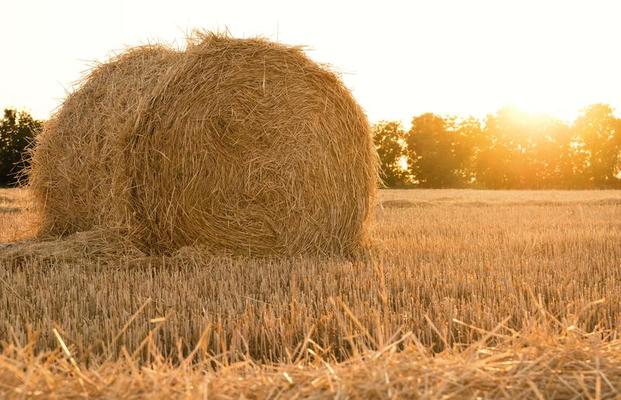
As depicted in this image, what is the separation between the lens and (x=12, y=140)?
28922mm

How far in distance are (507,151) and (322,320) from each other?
164ft

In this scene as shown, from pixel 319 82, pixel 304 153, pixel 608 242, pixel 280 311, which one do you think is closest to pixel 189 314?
pixel 280 311

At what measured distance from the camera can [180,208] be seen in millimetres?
6023

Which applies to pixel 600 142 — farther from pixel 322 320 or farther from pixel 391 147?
pixel 322 320

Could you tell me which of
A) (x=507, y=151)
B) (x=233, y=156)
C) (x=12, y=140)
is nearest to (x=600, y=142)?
(x=507, y=151)

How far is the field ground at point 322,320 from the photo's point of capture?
1.95 metres

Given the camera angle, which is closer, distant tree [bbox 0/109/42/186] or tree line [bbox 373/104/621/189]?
distant tree [bbox 0/109/42/186]

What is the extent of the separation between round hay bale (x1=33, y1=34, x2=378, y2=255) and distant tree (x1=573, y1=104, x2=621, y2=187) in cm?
4230

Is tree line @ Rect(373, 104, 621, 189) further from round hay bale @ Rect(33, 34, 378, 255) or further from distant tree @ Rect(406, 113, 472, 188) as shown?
round hay bale @ Rect(33, 34, 378, 255)

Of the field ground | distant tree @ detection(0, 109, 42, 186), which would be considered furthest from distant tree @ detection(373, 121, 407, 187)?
the field ground

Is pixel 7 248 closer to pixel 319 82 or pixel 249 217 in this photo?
pixel 249 217

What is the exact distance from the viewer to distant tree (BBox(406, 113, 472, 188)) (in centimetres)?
4509

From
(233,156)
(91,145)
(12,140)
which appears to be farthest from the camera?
(12,140)

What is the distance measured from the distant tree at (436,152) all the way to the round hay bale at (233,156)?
122 ft
